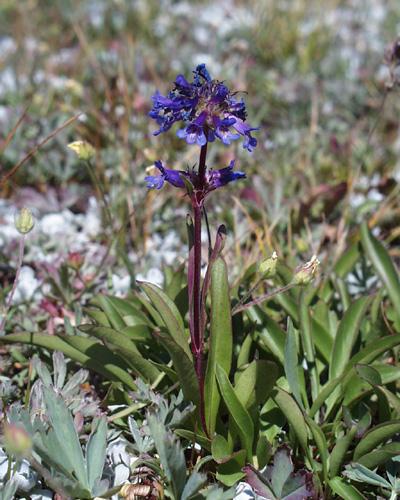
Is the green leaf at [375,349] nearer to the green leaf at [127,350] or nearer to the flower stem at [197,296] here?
the flower stem at [197,296]

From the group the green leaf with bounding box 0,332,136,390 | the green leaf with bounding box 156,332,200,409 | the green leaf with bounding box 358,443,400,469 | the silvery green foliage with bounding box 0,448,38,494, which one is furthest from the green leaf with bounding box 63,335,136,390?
the green leaf with bounding box 358,443,400,469

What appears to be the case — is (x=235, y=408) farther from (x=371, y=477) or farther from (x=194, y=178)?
(x=194, y=178)

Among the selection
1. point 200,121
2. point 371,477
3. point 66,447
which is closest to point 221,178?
point 200,121

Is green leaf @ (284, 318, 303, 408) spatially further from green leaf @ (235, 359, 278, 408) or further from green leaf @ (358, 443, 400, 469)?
green leaf @ (358, 443, 400, 469)

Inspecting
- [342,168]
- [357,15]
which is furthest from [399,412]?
[357,15]

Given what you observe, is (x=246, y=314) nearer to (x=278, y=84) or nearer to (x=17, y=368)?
(x=17, y=368)

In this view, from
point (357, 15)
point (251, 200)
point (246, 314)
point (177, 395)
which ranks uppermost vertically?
point (357, 15)

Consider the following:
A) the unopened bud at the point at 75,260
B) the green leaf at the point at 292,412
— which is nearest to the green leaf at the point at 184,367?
the green leaf at the point at 292,412
